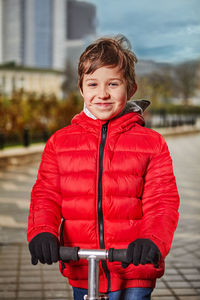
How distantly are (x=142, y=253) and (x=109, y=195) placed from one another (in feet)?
1.10

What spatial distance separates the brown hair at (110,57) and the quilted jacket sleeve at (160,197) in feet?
1.00

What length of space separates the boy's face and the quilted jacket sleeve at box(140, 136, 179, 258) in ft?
0.75

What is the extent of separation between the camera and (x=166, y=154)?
1.92m

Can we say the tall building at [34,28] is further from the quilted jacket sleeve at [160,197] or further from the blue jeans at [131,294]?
the blue jeans at [131,294]

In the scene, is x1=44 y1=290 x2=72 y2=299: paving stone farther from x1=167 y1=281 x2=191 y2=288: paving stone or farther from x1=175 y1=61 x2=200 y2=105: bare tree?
x1=175 y1=61 x2=200 y2=105: bare tree

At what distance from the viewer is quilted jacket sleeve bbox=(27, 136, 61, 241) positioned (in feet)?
6.07

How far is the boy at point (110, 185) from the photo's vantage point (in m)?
1.86

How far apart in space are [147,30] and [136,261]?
5.61ft

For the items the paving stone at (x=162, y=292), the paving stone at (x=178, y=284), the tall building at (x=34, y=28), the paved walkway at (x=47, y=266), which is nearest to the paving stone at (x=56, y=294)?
the paved walkway at (x=47, y=266)

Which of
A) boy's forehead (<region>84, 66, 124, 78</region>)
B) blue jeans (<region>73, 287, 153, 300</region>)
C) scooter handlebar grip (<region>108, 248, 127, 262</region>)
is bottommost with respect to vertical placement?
blue jeans (<region>73, 287, 153, 300</region>)

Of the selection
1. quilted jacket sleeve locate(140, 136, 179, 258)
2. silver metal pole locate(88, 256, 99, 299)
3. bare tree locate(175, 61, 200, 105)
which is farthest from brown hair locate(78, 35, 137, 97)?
bare tree locate(175, 61, 200, 105)

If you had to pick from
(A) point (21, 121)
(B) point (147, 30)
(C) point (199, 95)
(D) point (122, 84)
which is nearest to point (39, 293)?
(B) point (147, 30)

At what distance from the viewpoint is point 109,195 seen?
72.9 inches

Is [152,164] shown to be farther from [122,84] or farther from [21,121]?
[21,121]
